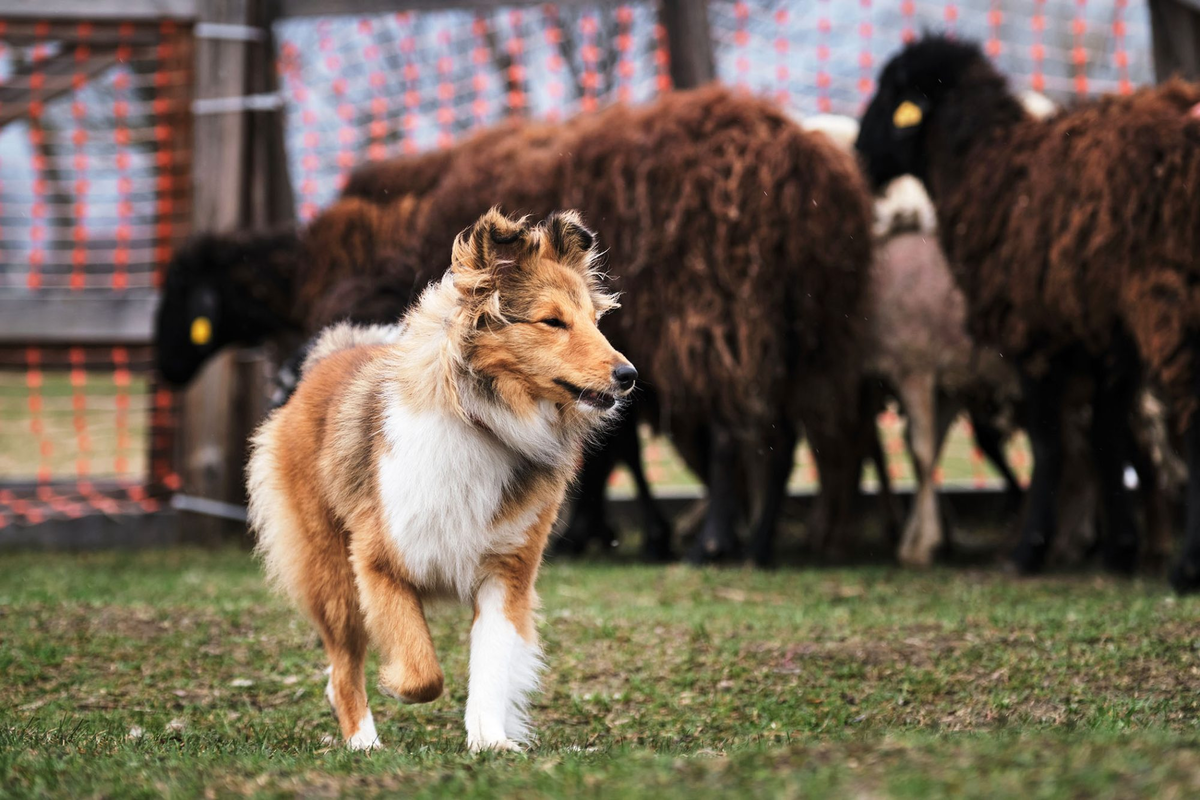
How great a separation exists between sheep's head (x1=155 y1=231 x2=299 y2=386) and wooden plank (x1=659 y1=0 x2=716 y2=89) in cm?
336

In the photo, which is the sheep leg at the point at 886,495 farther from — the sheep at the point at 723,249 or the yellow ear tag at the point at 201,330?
the yellow ear tag at the point at 201,330

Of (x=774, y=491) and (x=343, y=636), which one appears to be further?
(x=774, y=491)

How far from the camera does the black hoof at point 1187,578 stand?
6.39m

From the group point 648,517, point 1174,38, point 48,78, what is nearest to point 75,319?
point 48,78

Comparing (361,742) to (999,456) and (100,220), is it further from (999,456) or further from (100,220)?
(100,220)

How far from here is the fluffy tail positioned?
207 inches

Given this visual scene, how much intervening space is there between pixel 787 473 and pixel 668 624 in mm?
2621

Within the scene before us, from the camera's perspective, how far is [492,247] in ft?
13.6

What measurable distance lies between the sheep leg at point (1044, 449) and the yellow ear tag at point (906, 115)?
188 centimetres

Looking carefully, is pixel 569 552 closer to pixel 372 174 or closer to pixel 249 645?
pixel 372 174

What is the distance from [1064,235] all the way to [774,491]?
7.99 feet

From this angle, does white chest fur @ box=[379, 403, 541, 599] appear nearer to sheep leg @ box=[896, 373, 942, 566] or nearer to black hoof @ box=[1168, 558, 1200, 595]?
black hoof @ box=[1168, 558, 1200, 595]

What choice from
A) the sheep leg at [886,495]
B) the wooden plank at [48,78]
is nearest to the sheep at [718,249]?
the sheep leg at [886,495]

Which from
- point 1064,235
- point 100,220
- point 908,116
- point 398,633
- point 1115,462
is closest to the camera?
point 398,633
